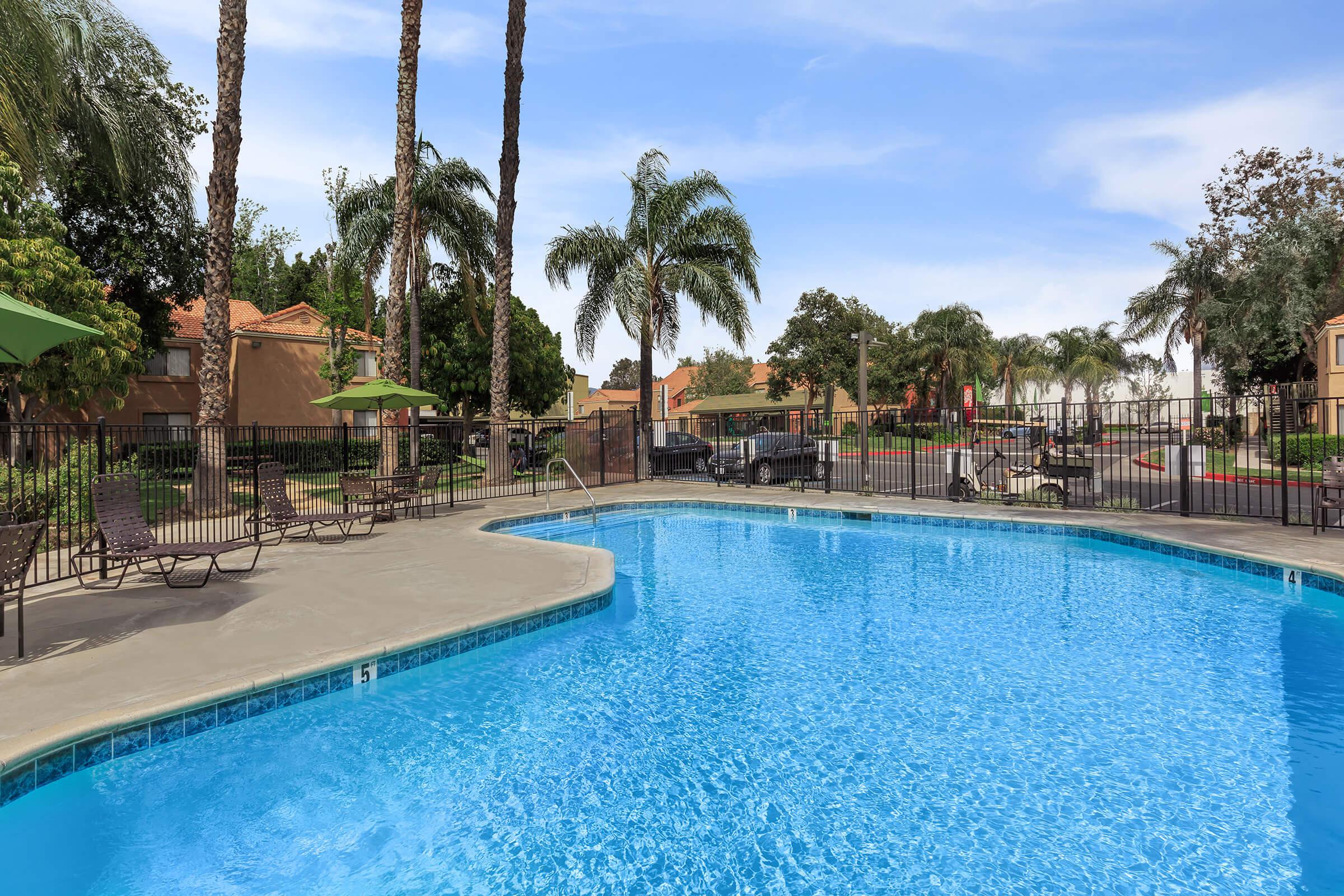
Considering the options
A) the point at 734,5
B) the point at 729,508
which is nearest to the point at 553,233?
the point at 734,5

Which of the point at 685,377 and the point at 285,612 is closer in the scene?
the point at 285,612

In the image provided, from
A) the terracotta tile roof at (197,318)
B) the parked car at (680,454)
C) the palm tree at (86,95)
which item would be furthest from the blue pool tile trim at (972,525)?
the terracotta tile roof at (197,318)

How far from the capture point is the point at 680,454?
21688mm

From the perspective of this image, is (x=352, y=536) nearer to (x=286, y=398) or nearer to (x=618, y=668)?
(x=618, y=668)

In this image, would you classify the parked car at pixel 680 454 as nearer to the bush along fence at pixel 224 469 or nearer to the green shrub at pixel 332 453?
the bush along fence at pixel 224 469

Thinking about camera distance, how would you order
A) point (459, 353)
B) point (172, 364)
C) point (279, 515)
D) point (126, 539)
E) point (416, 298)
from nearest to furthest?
point (126, 539) < point (279, 515) < point (416, 298) < point (172, 364) < point (459, 353)

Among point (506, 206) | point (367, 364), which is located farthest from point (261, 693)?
point (367, 364)

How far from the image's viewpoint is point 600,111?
50.5ft

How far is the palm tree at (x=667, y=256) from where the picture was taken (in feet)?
69.5

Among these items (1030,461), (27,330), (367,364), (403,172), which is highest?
(403,172)

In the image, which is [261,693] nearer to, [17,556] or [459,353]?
[17,556]

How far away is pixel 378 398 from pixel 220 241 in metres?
4.28

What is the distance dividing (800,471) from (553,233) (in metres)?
11.0

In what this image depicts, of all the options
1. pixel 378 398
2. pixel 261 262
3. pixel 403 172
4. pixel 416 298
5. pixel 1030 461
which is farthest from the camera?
A: pixel 261 262
